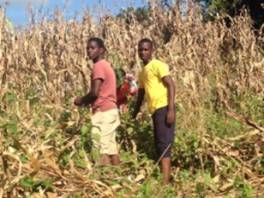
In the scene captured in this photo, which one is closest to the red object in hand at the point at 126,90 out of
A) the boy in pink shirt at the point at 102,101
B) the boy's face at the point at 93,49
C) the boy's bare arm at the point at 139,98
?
the boy's bare arm at the point at 139,98

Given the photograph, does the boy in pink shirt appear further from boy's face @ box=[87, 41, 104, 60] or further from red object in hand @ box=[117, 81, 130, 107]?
red object in hand @ box=[117, 81, 130, 107]

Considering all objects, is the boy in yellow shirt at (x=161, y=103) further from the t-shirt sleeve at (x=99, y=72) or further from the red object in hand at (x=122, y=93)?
the red object in hand at (x=122, y=93)

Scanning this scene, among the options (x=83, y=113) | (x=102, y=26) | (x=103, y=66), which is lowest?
(x=83, y=113)

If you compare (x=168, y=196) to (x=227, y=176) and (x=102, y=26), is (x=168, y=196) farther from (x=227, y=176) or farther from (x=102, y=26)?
(x=102, y=26)

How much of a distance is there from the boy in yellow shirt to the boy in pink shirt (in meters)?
0.31

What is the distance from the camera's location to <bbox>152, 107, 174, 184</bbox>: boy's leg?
5.80 metres

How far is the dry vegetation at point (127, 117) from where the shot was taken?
15.5ft

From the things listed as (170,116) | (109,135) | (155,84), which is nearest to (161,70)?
(155,84)

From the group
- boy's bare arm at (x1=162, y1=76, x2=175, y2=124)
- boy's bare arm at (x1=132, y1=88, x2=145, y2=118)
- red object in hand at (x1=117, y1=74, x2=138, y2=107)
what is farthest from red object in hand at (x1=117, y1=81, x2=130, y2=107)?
boy's bare arm at (x1=162, y1=76, x2=175, y2=124)

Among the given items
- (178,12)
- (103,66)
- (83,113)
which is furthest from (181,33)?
(103,66)

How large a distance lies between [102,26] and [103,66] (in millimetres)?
4740

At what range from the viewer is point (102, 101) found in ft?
19.2

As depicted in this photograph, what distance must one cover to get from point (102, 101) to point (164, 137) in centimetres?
59

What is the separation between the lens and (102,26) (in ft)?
34.2
